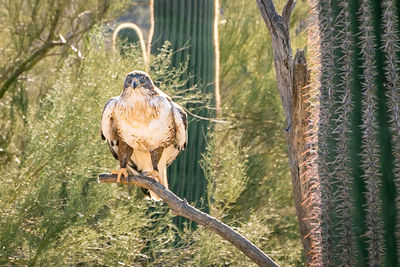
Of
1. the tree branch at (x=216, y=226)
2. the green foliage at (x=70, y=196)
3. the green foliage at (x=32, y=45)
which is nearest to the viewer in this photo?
the tree branch at (x=216, y=226)

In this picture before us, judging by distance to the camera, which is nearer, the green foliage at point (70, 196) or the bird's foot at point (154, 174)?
the bird's foot at point (154, 174)

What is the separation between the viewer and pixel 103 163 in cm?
546

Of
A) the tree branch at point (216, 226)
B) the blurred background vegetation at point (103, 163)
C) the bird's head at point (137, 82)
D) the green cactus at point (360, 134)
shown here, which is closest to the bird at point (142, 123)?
the bird's head at point (137, 82)

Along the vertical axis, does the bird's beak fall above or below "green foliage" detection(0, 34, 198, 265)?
above

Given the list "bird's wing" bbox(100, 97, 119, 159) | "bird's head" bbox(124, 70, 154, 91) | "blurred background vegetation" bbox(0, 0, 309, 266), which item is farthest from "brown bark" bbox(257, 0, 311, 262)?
"blurred background vegetation" bbox(0, 0, 309, 266)

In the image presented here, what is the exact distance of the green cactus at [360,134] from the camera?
10.2ft

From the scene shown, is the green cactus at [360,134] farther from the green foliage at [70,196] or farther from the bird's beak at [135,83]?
the green foliage at [70,196]

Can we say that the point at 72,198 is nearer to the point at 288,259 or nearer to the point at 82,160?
the point at 82,160

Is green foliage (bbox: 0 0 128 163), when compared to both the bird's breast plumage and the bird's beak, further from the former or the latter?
the bird's beak

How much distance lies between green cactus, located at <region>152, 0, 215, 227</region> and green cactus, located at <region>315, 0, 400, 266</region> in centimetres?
232

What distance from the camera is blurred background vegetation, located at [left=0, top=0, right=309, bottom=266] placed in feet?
16.2

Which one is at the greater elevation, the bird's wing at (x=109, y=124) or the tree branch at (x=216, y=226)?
the bird's wing at (x=109, y=124)

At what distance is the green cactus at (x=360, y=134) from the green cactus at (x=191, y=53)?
91.3 inches

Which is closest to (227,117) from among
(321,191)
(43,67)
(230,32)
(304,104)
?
(230,32)
